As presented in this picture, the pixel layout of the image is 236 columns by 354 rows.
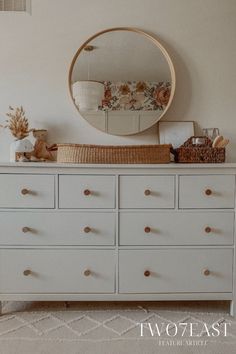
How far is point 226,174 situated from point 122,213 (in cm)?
61

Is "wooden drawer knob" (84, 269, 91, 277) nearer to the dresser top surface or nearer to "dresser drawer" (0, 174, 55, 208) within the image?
"dresser drawer" (0, 174, 55, 208)

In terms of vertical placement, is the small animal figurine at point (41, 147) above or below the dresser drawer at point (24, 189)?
above

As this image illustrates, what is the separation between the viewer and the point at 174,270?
1.76m

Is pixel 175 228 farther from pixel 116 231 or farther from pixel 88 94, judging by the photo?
pixel 88 94

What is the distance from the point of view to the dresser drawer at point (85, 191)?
172 centimetres

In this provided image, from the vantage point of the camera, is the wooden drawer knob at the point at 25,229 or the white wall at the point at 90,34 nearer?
the wooden drawer knob at the point at 25,229

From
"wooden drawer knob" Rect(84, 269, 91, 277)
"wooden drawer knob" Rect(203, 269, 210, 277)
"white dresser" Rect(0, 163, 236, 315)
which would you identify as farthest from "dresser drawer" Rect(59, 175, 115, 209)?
"wooden drawer knob" Rect(203, 269, 210, 277)

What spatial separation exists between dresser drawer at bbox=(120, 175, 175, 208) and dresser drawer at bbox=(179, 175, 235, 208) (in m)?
0.07

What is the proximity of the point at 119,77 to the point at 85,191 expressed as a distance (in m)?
0.86

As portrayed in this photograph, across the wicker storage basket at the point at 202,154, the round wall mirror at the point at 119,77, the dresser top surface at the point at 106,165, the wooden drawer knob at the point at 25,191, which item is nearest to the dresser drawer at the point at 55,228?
the wooden drawer knob at the point at 25,191

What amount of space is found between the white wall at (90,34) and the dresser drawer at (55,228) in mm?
625

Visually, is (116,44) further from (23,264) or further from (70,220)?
(23,264)

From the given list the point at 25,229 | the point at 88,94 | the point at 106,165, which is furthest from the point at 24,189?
the point at 88,94

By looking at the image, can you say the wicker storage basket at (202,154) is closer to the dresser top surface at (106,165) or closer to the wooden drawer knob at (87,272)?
the dresser top surface at (106,165)
